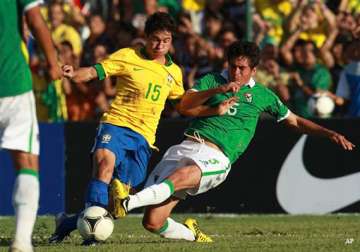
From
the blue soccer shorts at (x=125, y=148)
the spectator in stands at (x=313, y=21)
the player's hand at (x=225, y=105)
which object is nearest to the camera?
the player's hand at (x=225, y=105)

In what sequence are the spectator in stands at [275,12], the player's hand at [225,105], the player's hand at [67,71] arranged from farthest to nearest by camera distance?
the spectator in stands at [275,12]
the player's hand at [225,105]
the player's hand at [67,71]

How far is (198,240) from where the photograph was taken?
35.5 ft

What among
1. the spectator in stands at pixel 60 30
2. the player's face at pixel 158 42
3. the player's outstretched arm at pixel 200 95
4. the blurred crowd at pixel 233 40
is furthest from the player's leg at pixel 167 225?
the spectator in stands at pixel 60 30

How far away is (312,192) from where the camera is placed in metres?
15.2

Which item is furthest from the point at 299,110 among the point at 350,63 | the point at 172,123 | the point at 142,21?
the point at 142,21

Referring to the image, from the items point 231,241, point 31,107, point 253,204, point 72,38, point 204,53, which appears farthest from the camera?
point 72,38

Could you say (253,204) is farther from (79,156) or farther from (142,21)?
(142,21)

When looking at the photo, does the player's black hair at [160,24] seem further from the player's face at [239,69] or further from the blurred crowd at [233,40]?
the blurred crowd at [233,40]

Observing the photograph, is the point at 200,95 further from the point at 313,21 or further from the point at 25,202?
the point at 313,21

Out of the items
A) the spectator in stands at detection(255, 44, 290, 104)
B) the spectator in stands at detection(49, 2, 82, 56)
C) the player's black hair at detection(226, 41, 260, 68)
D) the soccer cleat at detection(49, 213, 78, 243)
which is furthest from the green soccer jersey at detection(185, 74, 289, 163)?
the spectator in stands at detection(49, 2, 82, 56)

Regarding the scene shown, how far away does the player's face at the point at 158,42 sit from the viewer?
10805 millimetres

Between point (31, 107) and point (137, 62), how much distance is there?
3051 mm

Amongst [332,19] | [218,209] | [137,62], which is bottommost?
[218,209]

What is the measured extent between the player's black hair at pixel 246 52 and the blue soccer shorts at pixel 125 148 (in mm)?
1266
